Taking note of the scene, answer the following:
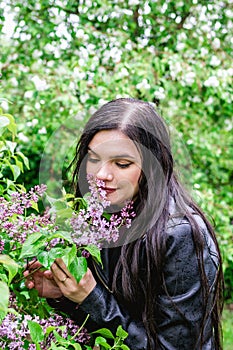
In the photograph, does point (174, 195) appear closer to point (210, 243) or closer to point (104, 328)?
point (210, 243)

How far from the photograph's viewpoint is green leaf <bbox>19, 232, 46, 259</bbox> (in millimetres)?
1119

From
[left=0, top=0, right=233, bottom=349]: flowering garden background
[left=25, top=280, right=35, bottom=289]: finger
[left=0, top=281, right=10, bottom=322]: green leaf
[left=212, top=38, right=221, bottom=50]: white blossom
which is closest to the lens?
[left=0, top=281, right=10, bottom=322]: green leaf

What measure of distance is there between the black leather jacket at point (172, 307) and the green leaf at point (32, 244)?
323 millimetres

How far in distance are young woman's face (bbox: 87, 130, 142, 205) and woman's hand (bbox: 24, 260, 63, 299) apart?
21 cm

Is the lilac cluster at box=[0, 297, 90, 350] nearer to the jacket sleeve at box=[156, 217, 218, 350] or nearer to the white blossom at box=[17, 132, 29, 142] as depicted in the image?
the jacket sleeve at box=[156, 217, 218, 350]

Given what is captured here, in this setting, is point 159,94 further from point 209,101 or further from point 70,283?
point 70,283

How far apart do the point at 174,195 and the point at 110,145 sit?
11.2 inches

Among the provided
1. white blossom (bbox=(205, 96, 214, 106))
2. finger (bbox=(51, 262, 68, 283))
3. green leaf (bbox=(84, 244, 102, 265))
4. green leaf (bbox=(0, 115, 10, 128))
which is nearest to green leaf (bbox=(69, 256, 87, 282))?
green leaf (bbox=(84, 244, 102, 265))

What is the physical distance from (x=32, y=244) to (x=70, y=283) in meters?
0.22

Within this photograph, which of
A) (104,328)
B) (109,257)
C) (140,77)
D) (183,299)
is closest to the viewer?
(104,328)

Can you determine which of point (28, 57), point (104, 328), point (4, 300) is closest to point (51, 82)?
point (28, 57)

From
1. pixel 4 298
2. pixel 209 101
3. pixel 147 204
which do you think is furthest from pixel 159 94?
pixel 4 298

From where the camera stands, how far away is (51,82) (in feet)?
12.3

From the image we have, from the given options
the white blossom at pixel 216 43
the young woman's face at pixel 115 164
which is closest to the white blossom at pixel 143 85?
the white blossom at pixel 216 43
